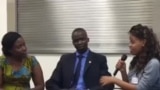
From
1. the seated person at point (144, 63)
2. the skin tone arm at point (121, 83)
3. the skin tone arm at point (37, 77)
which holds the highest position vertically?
the seated person at point (144, 63)

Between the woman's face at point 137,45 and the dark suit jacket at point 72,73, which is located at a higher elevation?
the woman's face at point 137,45

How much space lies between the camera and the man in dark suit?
3.74 meters

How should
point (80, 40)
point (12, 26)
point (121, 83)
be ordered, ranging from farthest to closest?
point (12, 26), point (80, 40), point (121, 83)

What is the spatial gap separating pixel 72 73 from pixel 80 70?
90mm

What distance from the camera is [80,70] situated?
12.5 ft

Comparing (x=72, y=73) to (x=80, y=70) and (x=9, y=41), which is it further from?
(x=9, y=41)

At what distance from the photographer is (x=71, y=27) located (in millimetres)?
4723

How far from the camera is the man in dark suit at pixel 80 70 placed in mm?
3736

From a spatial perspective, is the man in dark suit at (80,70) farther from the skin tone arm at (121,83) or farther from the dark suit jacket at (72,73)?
the skin tone arm at (121,83)

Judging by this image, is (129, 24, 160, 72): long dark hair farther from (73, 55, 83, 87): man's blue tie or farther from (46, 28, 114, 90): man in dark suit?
(73, 55, 83, 87): man's blue tie

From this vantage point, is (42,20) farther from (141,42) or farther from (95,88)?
(141,42)

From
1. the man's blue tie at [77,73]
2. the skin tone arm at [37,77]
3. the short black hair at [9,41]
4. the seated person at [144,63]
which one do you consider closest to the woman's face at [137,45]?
the seated person at [144,63]

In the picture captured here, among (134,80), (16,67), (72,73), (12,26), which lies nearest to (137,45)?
(134,80)

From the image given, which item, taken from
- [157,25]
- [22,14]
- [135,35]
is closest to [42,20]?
[22,14]
